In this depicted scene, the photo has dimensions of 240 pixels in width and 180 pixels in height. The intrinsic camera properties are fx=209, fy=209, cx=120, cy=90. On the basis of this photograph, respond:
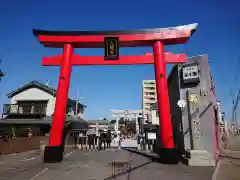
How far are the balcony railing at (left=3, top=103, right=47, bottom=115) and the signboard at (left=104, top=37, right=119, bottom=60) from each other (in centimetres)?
1920

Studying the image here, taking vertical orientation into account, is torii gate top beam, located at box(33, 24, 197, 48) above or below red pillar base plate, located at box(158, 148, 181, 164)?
above

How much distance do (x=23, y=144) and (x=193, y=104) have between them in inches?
599

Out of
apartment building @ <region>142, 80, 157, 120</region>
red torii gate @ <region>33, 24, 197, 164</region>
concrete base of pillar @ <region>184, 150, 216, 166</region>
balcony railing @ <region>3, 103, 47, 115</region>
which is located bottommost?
concrete base of pillar @ <region>184, 150, 216, 166</region>

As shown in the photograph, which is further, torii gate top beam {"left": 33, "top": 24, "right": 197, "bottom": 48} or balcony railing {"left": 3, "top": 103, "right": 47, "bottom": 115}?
balcony railing {"left": 3, "top": 103, "right": 47, "bottom": 115}

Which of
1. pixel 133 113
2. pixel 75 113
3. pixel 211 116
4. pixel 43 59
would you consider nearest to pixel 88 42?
pixel 43 59

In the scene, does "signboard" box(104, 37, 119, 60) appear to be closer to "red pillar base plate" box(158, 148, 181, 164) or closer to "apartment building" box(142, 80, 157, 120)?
"red pillar base plate" box(158, 148, 181, 164)

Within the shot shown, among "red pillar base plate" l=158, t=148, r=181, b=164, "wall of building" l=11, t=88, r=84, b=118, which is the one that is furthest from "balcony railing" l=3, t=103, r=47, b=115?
"red pillar base plate" l=158, t=148, r=181, b=164

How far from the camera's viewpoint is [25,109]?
2912 centimetres

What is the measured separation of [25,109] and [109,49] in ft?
70.2

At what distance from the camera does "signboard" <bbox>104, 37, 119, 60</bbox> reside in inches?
493

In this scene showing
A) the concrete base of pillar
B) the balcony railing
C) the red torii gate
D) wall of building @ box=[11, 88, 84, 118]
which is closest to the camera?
the concrete base of pillar

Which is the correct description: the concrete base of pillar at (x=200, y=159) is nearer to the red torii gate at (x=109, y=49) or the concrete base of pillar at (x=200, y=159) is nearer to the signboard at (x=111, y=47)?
the red torii gate at (x=109, y=49)

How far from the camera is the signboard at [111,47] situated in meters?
12.5

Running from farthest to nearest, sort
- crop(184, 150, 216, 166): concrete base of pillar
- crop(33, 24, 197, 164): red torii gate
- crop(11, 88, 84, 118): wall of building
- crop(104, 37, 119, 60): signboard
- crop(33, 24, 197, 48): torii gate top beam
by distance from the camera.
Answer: crop(11, 88, 84, 118): wall of building, crop(104, 37, 119, 60): signboard, crop(33, 24, 197, 48): torii gate top beam, crop(33, 24, 197, 164): red torii gate, crop(184, 150, 216, 166): concrete base of pillar
